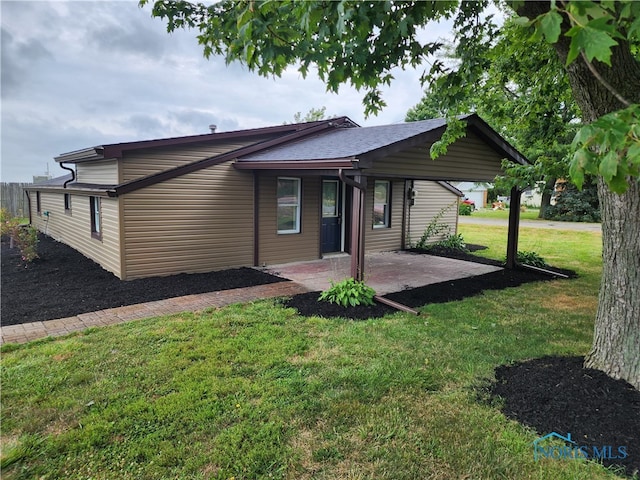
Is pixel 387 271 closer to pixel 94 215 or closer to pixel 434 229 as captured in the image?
pixel 434 229

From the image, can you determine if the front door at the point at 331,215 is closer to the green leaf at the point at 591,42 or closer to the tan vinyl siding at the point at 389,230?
the tan vinyl siding at the point at 389,230

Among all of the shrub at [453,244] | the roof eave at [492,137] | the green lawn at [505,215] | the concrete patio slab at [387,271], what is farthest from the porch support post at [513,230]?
Result: the green lawn at [505,215]

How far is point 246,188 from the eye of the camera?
905cm

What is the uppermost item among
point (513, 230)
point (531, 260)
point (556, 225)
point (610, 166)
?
point (610, 166)

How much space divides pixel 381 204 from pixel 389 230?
864 mm

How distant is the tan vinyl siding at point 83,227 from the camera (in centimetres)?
788

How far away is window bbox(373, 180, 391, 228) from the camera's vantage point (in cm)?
1180


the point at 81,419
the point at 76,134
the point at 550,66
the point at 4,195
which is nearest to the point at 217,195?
the point at 81,419

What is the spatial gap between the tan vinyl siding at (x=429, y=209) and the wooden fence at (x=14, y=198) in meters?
18.1

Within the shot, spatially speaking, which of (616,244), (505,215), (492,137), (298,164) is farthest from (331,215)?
(505,215)

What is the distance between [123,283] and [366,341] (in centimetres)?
499

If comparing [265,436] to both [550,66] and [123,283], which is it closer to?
[123,283]

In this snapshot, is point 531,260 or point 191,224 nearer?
point 191,224
